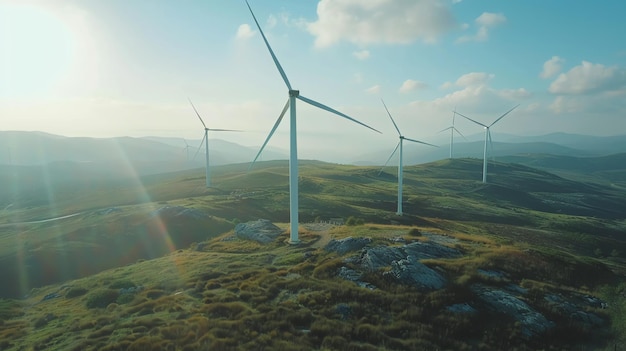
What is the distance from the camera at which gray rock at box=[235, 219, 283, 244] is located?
6075 cm

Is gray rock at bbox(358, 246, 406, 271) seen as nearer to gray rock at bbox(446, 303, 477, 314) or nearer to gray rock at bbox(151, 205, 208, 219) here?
gray rock at bbox(446, 303, 477, 314)

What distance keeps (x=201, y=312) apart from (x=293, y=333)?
29.2 ft

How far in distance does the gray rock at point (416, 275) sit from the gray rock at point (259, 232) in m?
29.5

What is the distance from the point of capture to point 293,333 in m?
23.7

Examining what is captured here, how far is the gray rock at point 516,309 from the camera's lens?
83.1 ft

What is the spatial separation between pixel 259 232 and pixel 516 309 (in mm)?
45036

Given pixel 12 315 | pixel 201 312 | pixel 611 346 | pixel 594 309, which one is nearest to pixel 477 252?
pixel 594 309

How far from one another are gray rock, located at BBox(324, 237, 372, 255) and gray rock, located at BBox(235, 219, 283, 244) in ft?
52.8

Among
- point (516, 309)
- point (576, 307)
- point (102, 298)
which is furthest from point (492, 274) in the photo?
point (102, 298)

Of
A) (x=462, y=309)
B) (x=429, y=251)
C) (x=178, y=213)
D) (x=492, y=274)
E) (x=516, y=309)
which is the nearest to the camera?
(x=462, y=309)

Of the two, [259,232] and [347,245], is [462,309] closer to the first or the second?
[347,245]

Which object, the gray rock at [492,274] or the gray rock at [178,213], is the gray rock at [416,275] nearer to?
the gray rock at [492,274]

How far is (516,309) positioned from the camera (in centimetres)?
2739

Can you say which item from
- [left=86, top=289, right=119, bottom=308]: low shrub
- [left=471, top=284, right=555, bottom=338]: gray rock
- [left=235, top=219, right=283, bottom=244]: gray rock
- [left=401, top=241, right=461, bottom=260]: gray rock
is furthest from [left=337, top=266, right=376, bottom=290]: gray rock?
[left=235, top=219, right=283, bottom=244]: gray rock
